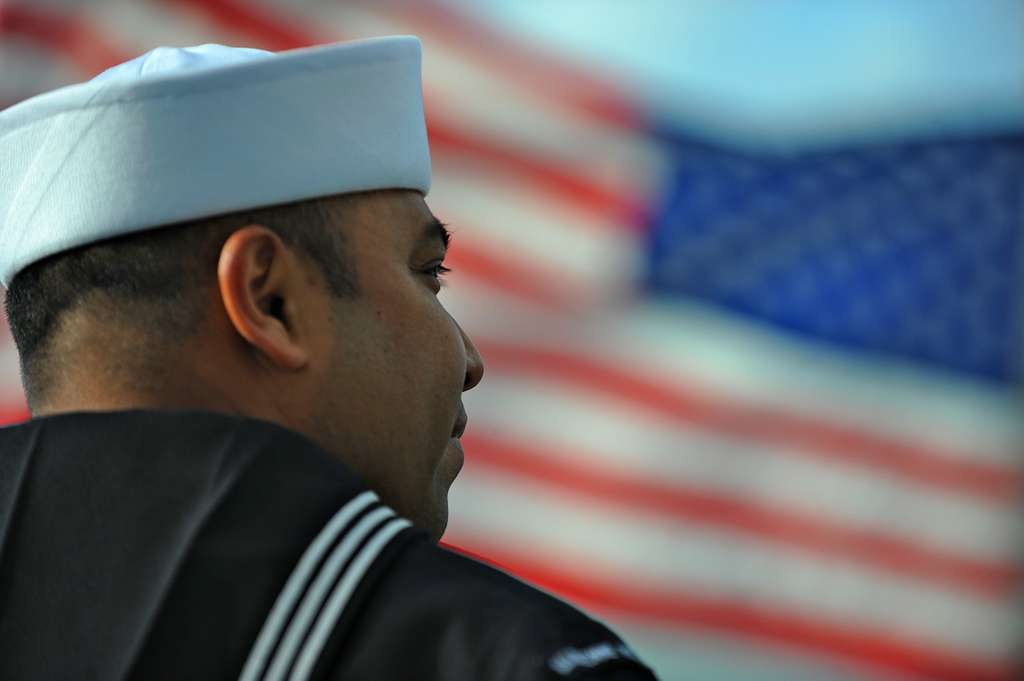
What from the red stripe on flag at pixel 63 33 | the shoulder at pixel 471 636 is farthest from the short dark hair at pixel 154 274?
the red stripe on flag at pixel 63 33

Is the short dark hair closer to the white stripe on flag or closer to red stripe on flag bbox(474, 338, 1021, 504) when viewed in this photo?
the white stripe on flag

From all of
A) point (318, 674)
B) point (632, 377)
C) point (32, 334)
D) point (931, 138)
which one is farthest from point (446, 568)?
point (931, 138)

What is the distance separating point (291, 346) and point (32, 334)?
30 centimetres

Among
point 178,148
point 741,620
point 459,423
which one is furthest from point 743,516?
point 178,148

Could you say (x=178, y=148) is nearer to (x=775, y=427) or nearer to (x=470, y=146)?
(x=470, y=146)

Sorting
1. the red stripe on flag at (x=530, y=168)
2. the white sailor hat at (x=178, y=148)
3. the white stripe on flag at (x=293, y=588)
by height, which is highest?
the red stripe on flag at (x=530, y=168)

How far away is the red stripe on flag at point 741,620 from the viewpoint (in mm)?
6902

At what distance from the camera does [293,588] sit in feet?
4.09

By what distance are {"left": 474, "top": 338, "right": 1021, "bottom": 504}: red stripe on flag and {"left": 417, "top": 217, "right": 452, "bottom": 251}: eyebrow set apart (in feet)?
16.2

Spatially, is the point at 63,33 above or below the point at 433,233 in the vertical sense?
above

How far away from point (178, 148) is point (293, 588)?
1.92 ft

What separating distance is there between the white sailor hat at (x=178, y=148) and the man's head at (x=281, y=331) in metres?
0.02

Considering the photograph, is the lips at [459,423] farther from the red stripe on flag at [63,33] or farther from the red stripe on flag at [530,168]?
the red stripe on flag at [530,168]

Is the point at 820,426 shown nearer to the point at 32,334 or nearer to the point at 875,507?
the point at 875,507
